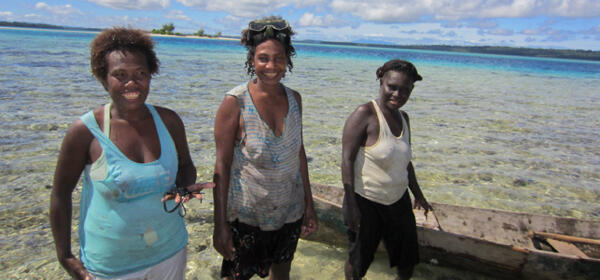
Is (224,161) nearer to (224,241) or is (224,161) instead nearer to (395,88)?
(224,241)

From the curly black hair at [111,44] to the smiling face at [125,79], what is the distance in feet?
0.09

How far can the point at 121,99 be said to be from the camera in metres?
1.96

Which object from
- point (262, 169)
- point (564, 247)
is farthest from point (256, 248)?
point (564, 247)

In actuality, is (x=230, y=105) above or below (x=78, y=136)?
above

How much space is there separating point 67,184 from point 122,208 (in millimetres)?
307

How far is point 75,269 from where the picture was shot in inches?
76.3

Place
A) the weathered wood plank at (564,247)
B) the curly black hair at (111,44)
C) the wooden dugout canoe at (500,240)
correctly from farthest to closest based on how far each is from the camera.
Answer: the weathered wood plank at (564,247) < the wooden dugout canoe at (500,240) < the curly black hair at (111,44)

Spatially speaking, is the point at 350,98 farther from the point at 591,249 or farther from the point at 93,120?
the point at 93,120

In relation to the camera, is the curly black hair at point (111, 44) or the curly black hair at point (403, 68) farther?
the curly black hair at point (403, 68)

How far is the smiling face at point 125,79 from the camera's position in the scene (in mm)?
1931

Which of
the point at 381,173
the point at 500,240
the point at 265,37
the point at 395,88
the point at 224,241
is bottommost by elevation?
the point at 500,240

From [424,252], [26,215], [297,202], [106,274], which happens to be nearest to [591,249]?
[424,252]

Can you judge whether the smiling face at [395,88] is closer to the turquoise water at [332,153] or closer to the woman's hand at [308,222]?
the woman's hand at [308,222]

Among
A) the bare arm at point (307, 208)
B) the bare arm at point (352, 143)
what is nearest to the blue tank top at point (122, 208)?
the bare arm at point (307, 208)
